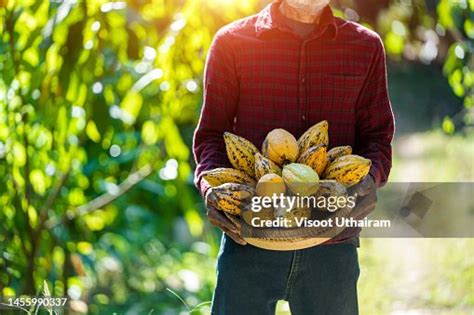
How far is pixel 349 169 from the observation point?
5.00ft

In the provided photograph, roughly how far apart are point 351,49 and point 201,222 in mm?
1160

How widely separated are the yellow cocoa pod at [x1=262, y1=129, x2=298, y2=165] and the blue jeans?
20cm

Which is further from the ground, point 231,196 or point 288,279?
point 231,196

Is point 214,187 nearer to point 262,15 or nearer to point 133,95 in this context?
point 262,15

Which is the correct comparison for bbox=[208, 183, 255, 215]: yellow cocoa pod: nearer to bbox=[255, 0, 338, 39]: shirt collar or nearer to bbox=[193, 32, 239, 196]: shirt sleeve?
bbox=[193, 32, 239, 196]: shirt sleeve

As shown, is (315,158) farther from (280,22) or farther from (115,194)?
(115,194)

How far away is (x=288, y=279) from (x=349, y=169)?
28 cm

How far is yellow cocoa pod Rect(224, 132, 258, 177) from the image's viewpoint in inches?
62.2

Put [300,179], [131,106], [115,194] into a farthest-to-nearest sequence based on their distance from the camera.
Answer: [115,194] < [131,106] < [300,179]

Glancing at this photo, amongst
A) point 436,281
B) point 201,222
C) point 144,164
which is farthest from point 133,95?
point 436,281

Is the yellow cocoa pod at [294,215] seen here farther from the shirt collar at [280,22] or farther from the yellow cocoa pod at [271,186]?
the shirt collar at [280,22]

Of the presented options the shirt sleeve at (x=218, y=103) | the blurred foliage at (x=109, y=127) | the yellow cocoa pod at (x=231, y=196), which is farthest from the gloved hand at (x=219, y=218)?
the blurred foliage at (x=109, y=127)

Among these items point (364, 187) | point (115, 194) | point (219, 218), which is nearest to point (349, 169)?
point (364, 187)

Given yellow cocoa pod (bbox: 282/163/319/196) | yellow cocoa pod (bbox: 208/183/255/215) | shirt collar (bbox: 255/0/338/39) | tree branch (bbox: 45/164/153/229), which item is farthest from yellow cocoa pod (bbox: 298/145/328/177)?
tree branch (bbox: 45/164/153/229)
